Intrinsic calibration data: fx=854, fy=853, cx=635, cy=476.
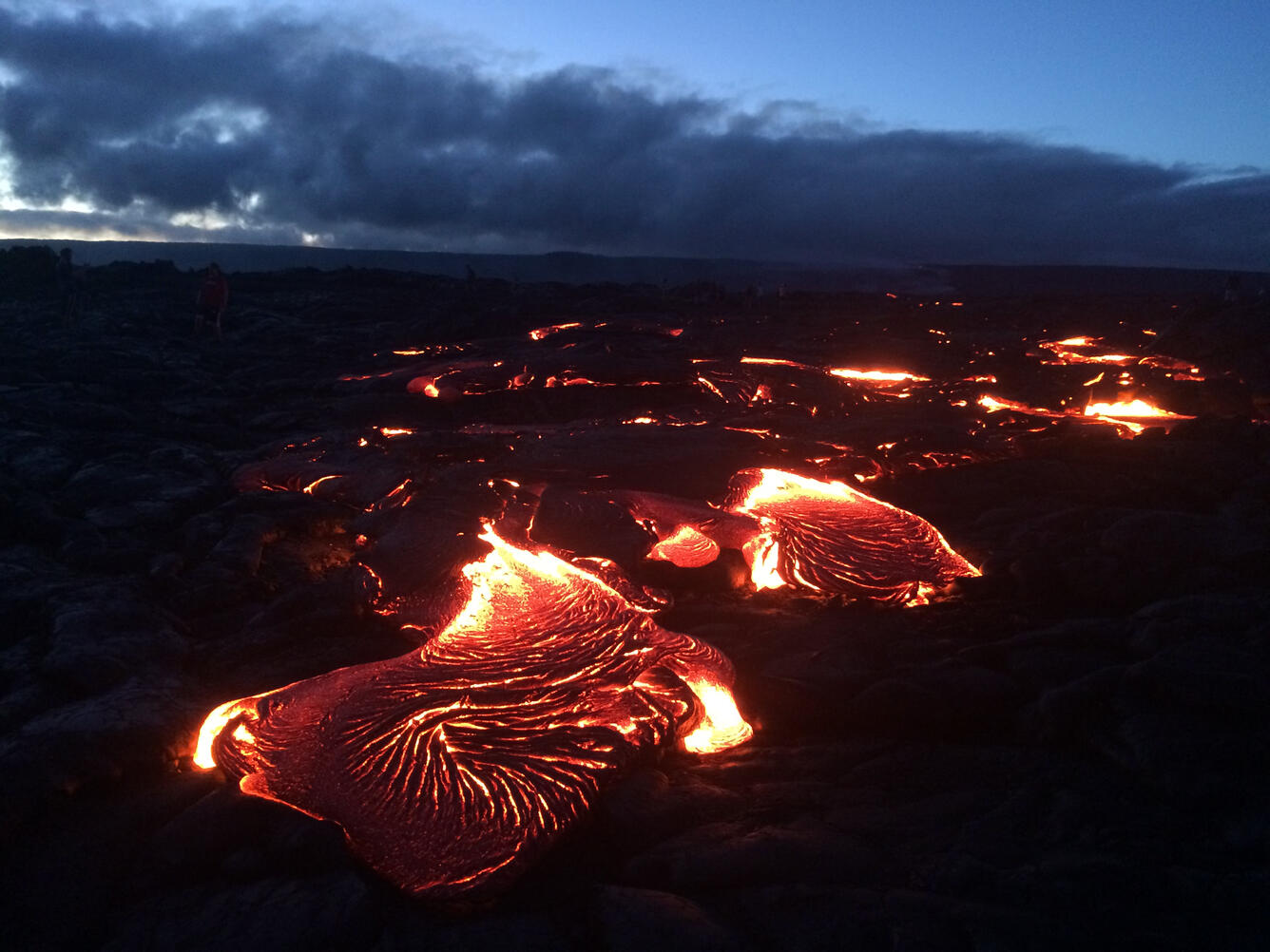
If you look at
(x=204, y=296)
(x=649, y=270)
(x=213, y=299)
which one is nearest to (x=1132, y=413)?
(x=213, y=299)

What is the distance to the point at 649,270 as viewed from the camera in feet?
362

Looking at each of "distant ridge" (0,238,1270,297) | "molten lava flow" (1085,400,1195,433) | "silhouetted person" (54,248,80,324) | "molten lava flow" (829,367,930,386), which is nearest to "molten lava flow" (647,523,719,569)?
"molten lava flow" (1085,400,1195,433)

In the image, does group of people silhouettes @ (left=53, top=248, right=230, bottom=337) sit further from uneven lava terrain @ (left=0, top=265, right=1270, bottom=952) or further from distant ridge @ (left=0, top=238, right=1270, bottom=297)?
distant ridge @ (left=0, top=238, right=1270, bottom=297)

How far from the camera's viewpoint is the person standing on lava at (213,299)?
18266 millimetres

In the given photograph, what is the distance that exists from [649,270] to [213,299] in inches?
3750

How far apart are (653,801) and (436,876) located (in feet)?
2.70

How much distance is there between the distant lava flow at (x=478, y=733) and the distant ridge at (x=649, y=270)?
68.0 m

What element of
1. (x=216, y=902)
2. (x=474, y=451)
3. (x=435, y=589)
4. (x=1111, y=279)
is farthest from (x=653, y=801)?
(x=1111, y=279)

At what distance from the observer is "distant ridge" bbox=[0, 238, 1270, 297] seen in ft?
253

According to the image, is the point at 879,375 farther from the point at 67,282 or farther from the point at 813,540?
the point at 67,282

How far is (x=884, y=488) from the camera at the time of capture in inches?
305

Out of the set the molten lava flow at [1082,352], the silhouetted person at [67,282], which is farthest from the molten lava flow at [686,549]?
the silhouetted person at [67,282]

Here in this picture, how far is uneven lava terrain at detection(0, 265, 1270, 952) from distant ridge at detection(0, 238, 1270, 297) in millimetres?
63812

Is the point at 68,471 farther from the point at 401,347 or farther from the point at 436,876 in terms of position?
the point at 401,347
